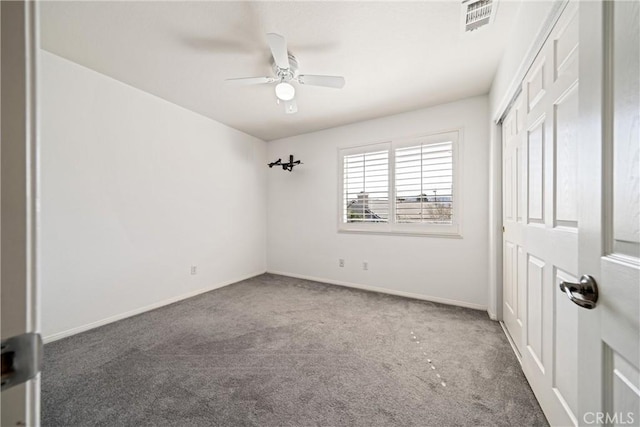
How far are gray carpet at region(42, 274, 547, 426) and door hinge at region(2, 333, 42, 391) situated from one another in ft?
4.42

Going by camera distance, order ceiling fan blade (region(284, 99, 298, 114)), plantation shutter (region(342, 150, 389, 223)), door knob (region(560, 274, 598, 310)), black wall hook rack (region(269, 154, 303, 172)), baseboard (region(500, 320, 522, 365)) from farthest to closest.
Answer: black wall hook rack (region(269, 154, 303, 172)) → plantation shutter (region(342, 150, 389, 223)) → ceiling fan blade (region(284, 99, 298, 114)) → baseboard (region(500, 320, 522, 365)) → door knob (region(560, 274, 598, 310))

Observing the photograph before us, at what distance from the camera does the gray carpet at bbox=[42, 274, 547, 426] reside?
140 centimetres

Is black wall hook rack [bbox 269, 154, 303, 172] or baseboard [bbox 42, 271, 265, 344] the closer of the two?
baseboard [bbox 42, 271, 265, 344]

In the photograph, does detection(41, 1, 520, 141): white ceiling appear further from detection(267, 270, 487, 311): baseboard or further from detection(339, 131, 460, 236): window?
detection(267, 270, 487, 311): baseboard

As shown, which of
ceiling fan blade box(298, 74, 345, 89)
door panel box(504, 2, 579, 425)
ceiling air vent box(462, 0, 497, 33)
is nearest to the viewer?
door panel box(504, 2, 579, 425)

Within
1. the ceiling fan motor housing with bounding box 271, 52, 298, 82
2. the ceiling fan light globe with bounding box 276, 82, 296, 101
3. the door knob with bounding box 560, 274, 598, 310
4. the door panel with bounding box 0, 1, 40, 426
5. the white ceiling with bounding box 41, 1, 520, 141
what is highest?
the white ceiling with bounding box 41, 1, 520, 141

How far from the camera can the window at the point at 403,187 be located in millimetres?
3072

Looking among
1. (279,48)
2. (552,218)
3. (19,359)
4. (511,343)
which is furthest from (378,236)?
(19,359)

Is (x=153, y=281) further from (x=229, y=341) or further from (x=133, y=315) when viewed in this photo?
(x=229, y=341)

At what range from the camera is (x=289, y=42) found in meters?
1.98

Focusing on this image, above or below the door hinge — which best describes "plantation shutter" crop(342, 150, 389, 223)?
above

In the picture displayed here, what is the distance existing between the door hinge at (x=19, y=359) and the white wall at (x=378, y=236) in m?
3.36

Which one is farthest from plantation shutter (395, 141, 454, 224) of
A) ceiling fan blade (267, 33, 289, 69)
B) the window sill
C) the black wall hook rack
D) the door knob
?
the door knob

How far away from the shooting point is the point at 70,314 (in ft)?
7.43
